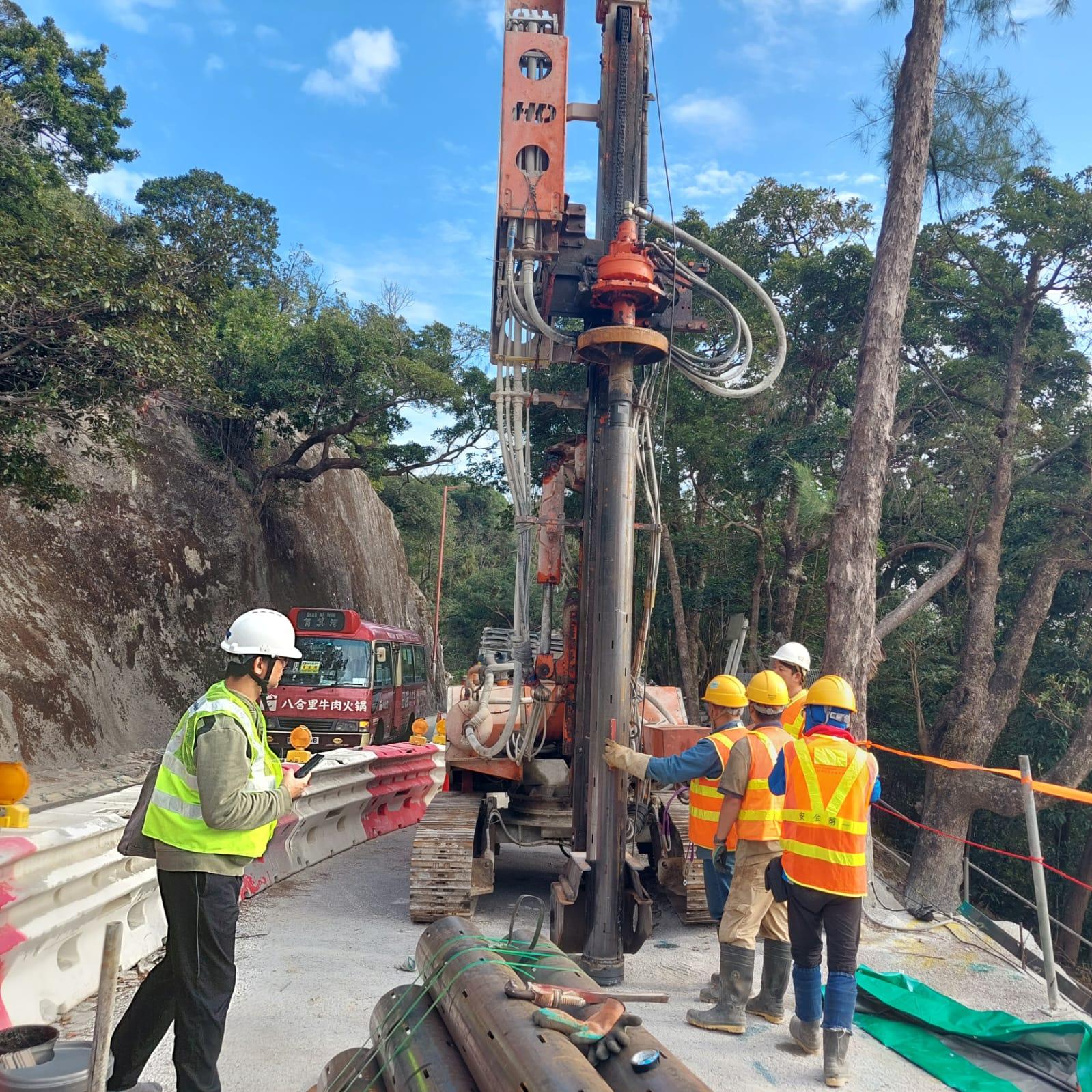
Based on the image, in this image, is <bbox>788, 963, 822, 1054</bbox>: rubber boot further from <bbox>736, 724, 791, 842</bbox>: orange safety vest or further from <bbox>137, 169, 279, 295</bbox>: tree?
<bbox>137, 169, 279, 295</bbox>: tree

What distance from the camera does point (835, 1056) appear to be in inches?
182

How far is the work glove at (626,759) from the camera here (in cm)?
567

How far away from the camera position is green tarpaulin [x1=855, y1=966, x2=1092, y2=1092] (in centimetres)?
465

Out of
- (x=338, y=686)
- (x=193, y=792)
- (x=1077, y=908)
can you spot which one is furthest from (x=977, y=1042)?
(x=1077, y=908)

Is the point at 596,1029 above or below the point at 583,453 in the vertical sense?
below

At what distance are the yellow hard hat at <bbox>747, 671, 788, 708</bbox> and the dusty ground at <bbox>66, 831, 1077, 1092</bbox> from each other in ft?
5.91

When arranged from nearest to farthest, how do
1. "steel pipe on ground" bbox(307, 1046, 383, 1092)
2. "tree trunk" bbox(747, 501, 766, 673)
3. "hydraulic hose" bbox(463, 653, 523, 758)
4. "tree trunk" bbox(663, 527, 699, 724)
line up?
"steel pipe on ground" bbox(307, 1046, 383, 1092)
"hydraulic hose" bbox(463, 653, 523, 758)
"tree trunk" bbox(747, 501, 766, 673)
"tree trunk" bbox(663, 527, 699, 724)

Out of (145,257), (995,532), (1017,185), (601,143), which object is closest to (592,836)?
(601,143)

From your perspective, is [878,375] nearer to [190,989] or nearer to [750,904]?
[750,904]

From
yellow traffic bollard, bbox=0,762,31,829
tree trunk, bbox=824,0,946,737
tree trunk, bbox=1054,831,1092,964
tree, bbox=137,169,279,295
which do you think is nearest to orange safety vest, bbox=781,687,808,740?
tree trunk, bbox=824,0,946,737

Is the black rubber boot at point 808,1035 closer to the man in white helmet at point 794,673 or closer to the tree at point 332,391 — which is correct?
the man in white helmet at point 794,673

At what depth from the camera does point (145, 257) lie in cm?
1258

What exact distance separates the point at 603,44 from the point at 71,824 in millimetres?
6303

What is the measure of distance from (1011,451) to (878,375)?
24.2ft
